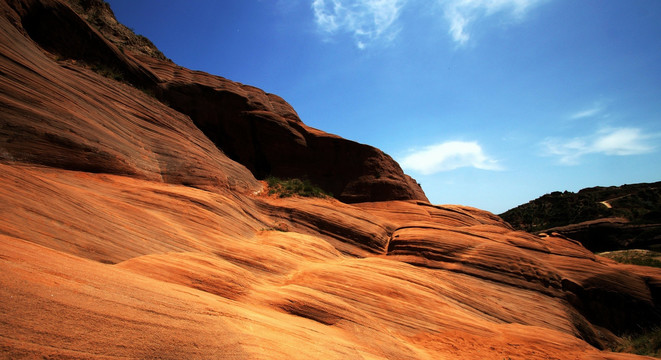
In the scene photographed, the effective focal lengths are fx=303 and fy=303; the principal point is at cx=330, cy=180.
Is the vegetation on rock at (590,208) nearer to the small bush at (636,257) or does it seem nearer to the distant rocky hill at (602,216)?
the distant rocky hill at (602,216)

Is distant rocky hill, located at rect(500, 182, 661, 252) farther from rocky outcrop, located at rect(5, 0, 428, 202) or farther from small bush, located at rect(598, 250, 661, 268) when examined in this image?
rocky outcrop, located at rect(5, 0, 428, 202)

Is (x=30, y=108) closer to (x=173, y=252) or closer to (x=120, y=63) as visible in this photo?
(x=173, y=252)

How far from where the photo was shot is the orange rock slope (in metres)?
3.31

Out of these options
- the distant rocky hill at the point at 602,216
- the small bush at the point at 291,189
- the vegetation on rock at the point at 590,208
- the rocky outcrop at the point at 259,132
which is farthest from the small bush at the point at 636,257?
the small bush at the point at 291,189

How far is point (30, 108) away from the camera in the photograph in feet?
→ 26.8

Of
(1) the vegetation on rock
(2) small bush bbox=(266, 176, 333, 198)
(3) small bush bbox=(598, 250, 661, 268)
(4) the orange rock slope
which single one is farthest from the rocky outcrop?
(1) the vegetation on rock

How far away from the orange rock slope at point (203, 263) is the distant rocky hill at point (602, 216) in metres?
16.9

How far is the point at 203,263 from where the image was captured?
21.8 feet

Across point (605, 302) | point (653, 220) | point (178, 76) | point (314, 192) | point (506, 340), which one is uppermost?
point (178, 76)

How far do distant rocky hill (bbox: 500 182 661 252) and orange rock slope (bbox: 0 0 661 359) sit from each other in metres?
16.9

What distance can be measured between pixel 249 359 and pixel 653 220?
48295mm

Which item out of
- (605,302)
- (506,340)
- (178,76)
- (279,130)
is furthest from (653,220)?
(178,76)

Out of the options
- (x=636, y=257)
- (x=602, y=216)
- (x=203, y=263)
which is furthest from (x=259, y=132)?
(x=602, y=216)

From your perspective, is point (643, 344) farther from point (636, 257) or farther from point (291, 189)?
point (291, 189)
